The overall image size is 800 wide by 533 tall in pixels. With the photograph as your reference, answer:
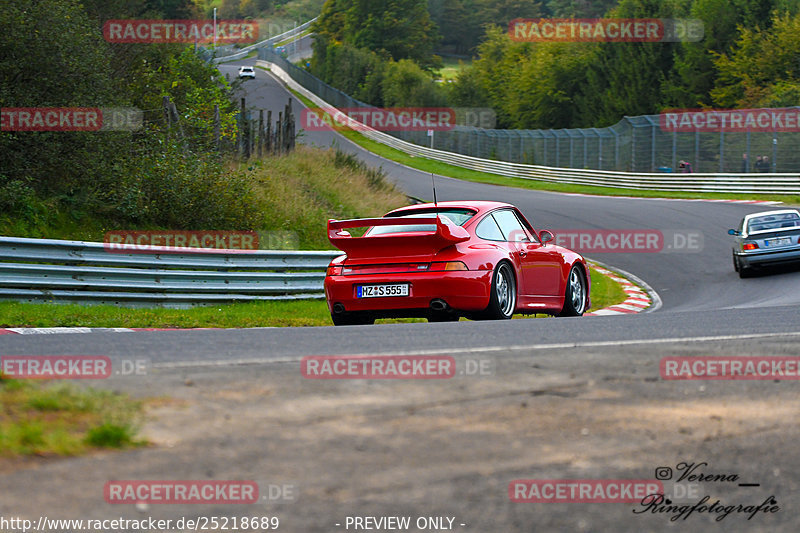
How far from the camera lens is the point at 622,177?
149 feet

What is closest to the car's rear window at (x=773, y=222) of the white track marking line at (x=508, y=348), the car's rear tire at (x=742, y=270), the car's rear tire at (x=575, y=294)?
the car's rear tire at (x=742, y=270)

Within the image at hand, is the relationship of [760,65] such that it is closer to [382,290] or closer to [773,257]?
[773,257]

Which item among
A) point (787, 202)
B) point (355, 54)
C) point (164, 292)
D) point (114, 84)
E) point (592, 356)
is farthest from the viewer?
point (355, 54)

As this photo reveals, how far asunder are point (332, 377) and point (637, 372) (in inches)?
65.7

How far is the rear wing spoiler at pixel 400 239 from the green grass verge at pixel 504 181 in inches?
1033

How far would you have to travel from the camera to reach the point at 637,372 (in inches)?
211

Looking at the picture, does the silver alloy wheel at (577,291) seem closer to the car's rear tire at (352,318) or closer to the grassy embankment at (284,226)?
the car's rear tire at (352,318)

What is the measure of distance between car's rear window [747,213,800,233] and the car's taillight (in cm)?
1169

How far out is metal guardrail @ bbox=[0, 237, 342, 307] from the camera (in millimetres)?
12367

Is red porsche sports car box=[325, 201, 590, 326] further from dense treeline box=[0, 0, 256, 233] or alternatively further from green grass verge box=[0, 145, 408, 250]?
dense treeline box=[0, 0, 256, 233]

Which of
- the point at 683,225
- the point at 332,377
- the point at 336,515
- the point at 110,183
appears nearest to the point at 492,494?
the point at 336,515

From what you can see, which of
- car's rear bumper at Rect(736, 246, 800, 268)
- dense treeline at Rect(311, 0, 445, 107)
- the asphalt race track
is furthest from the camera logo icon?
dense treeline at Rect(311, 0, 445, 107)

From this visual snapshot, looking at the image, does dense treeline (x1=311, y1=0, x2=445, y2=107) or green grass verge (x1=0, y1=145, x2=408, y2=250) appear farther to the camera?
dense treeline (x1=311, y1=0, x2=445, y2=107)

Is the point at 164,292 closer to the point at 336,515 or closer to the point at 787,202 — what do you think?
the point at 336,515
